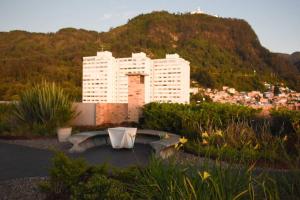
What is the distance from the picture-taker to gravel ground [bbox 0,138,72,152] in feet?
27.5

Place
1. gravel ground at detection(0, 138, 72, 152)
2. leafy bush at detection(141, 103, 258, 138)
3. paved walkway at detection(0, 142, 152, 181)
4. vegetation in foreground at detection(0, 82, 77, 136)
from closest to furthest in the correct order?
paved walkway at detection(0, 142, 152, 181)
gravel ground at detection(0, 138, 72, 152)
leafy bush at detection(141, 103, 258, 138)
vegetation in foreground at detection(0, 82, 77, 136)

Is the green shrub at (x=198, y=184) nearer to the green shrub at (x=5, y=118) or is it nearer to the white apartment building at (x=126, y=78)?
the green shrub at (x=5, y=118)

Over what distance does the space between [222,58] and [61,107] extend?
66.7m

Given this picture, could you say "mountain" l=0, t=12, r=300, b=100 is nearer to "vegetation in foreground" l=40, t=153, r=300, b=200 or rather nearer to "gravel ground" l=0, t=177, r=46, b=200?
"gravel ground" l=0, t=177, r=46, b=200

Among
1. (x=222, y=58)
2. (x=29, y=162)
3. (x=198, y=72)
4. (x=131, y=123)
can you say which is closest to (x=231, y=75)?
(x=198, y=72)

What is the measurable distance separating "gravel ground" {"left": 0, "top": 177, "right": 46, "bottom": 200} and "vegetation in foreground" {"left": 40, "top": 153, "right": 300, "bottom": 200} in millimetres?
351

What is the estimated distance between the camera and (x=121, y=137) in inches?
322

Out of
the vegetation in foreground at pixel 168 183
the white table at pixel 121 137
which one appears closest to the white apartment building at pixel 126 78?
the white table at pixel 121 137

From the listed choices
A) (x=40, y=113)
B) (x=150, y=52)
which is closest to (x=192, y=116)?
(x=40, y=113)

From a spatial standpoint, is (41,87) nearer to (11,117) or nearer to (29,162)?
(11,117)

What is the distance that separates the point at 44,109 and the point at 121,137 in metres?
3.45

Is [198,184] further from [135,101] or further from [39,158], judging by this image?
[135,101]

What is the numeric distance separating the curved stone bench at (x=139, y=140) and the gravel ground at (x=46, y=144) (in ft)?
1.17

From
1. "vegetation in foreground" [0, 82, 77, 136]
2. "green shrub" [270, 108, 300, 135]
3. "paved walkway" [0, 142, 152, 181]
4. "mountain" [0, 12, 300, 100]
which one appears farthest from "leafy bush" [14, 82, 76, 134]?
"mountain" [0, 12, 300, 100]
